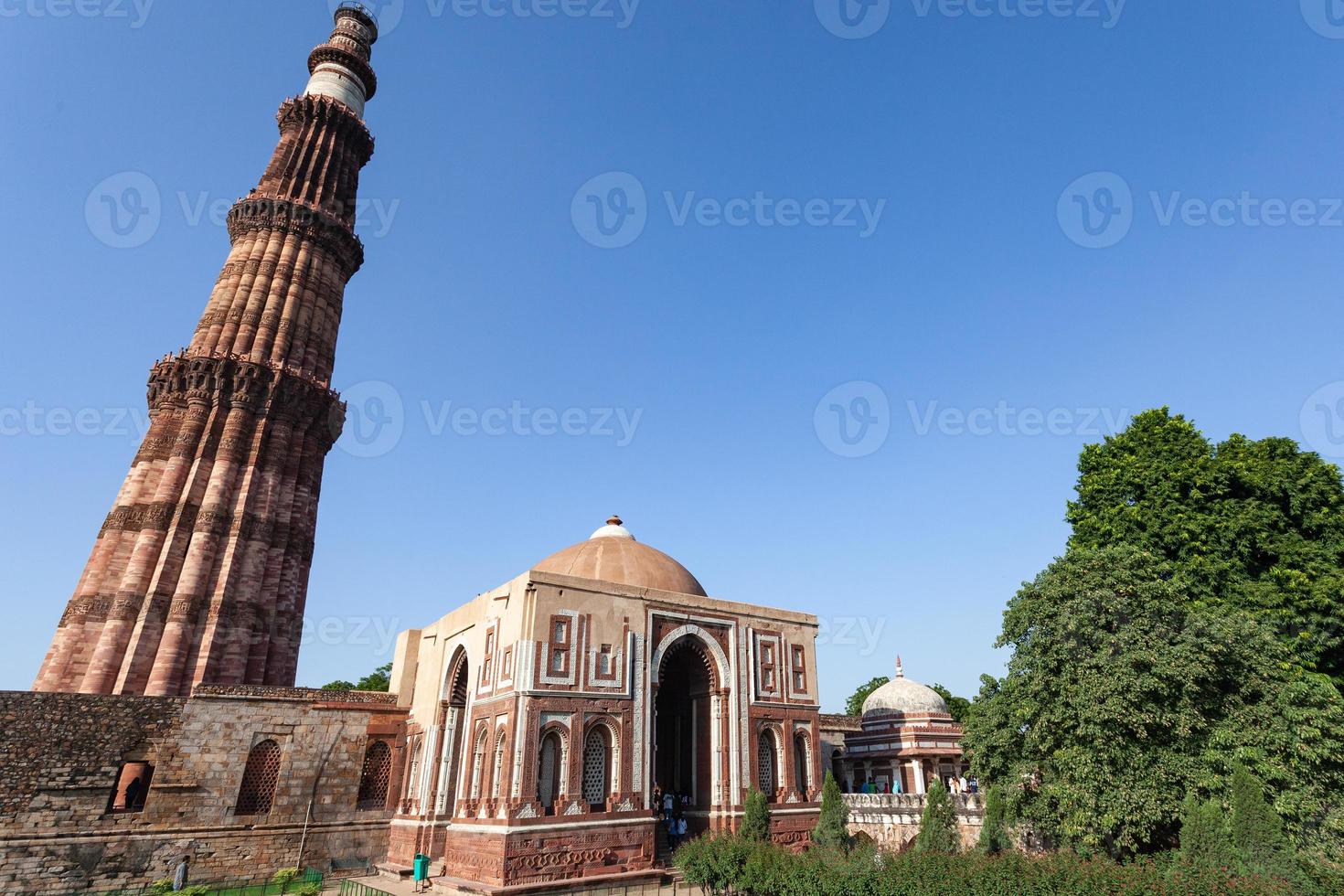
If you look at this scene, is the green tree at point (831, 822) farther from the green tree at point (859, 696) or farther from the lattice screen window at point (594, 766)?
the green tree at point (859, 696)

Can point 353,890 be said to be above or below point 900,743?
below

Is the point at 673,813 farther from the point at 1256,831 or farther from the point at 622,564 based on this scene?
the point at 1256,831

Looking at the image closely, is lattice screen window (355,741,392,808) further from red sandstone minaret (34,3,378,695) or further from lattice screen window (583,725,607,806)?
lattice screen window (583,725,607,806)

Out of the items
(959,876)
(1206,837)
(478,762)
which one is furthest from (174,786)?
(1206,837)

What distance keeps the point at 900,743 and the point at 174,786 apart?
25794mm

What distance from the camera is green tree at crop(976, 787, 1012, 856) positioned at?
1734 cm

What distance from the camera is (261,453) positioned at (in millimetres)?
28359

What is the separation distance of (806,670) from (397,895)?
1289 centimetres

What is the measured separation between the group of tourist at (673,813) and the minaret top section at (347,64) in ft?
116

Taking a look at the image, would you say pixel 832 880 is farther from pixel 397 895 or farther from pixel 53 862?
pixel 53 862

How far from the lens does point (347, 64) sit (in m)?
37.6

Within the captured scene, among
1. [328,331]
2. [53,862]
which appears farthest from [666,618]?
[328,331]

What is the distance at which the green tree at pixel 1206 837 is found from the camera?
13688 millimetres

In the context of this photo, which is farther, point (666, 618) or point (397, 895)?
point (666, 618)
